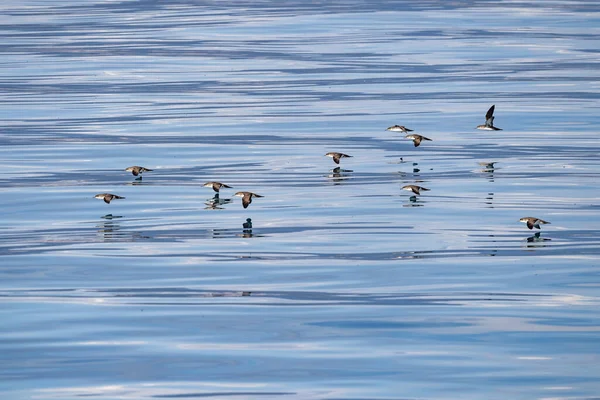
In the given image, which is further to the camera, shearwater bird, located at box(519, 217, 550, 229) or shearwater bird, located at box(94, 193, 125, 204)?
shearwater bird, located at box(94, 193, 125, 204)

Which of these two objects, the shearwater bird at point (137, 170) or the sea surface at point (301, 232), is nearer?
the sea surface at point (301, 232)

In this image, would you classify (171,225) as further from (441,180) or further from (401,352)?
(401,352)

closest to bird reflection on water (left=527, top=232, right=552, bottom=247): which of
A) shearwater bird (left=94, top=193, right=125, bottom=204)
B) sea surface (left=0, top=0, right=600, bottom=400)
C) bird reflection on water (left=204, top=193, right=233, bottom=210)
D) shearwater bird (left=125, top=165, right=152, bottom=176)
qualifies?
sea surface (left=0, top=0, right=600, bottom=400)

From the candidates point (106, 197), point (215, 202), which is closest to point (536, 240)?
point (215, 202)

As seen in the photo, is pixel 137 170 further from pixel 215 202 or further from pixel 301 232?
pixel 301 232

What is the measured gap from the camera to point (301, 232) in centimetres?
2048

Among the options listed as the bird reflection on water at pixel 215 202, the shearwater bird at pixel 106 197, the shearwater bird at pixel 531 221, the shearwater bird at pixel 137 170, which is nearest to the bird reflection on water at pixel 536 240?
the shearwater bird at pixel 531 221

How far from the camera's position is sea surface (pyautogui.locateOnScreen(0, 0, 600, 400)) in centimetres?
1352

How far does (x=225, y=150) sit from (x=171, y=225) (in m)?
8.36

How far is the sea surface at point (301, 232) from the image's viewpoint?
13.5m

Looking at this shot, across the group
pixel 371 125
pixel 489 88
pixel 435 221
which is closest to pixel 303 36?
pixel 489 88

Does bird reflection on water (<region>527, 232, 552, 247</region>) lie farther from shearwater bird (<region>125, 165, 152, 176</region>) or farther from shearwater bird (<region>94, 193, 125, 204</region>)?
shearwater bird (<region>125, 165, 152, 176</region>)

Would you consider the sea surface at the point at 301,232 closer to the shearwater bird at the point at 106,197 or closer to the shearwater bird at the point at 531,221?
the shearwater bird at the point at 531,221

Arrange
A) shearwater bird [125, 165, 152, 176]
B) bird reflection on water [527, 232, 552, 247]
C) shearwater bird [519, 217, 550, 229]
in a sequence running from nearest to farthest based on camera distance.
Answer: bird reflection on water [527, 232, 552, 247] → shearwater bird [519, 217, 550, 229] → shearwater bird [125, 165, 152, 176]
